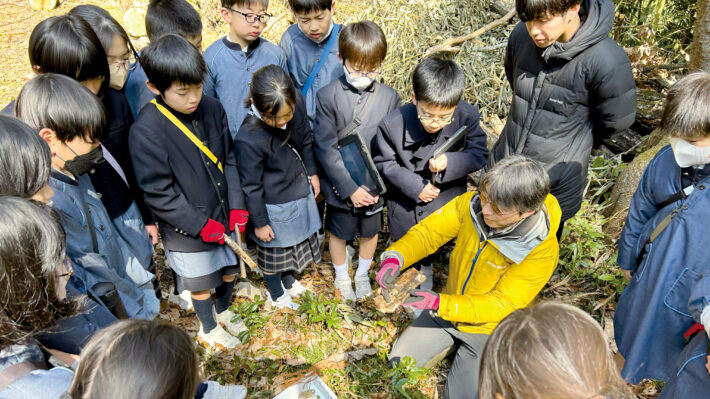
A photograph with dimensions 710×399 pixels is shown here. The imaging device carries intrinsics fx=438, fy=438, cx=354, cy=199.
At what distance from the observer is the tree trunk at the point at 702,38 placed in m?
3.46

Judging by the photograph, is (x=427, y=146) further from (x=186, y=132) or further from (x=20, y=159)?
(x=20, y=159)

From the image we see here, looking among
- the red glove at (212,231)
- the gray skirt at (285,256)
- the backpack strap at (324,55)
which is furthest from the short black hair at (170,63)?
the gray skirt at (285,256)

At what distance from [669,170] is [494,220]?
90cm

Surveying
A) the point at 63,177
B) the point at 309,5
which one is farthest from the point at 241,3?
the point at 63,177

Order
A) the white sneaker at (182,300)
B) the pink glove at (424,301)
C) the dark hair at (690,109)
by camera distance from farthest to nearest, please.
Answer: the white sneaker at (182,300) → the pink glove at (424,301) → the dark hair at (690,109)

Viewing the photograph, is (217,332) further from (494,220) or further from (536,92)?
(536,92)

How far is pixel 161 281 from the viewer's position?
3898 mm

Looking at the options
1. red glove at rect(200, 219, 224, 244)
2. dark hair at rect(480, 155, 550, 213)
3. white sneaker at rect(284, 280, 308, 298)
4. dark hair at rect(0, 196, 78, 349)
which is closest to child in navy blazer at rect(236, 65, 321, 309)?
white sneaker at rect(284, 280, 308, 298)

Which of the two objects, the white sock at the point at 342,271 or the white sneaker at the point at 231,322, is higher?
the white sock at the point at 342,271

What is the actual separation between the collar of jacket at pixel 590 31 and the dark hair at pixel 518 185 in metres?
0.87

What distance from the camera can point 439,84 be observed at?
9.03 feet

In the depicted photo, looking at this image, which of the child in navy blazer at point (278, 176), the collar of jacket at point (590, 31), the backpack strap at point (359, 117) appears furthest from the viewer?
the backpack strap at point (359, 117)

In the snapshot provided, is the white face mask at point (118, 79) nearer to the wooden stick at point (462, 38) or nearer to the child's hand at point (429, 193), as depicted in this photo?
the child's hand at point (429, 193)

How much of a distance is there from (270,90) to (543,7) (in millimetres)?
1650
